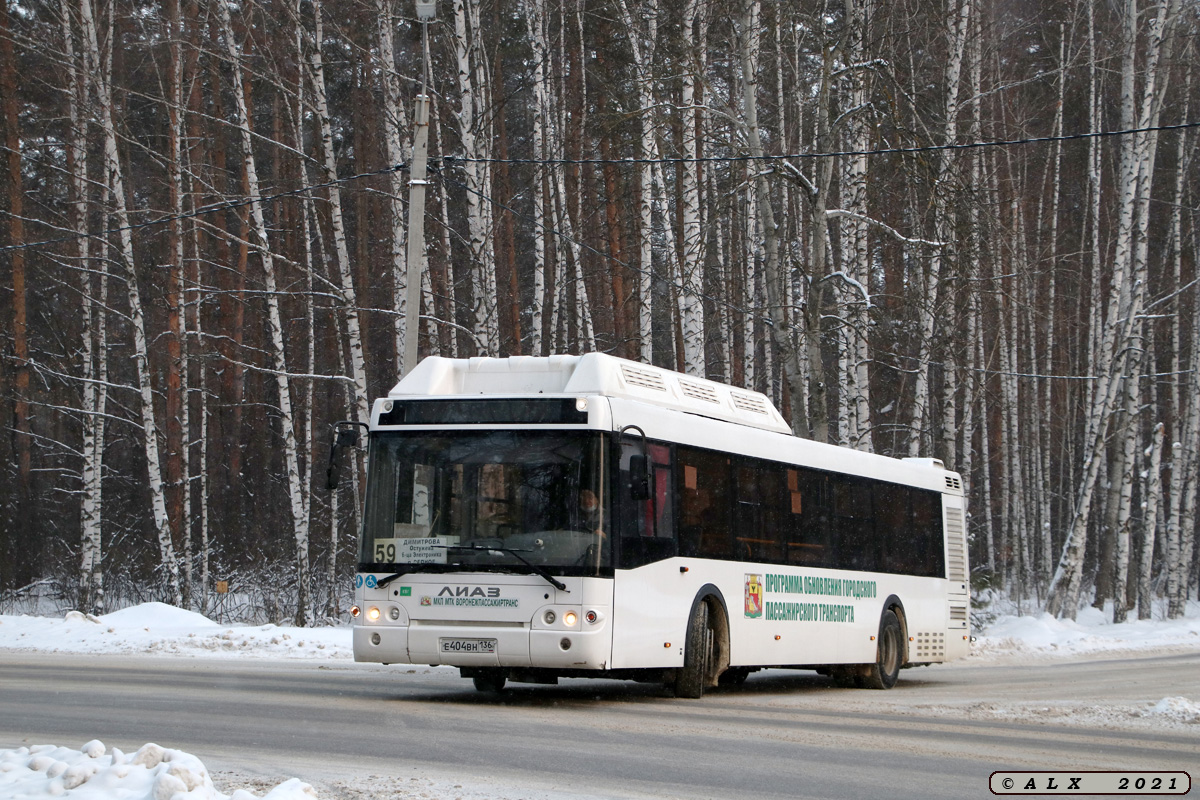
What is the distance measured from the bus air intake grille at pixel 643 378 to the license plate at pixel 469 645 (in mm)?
2799

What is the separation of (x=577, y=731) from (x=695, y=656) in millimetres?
2962

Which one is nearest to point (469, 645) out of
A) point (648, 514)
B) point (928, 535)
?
point (648, 514)

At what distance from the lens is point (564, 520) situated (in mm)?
11836

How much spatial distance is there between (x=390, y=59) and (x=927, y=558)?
42.2ft

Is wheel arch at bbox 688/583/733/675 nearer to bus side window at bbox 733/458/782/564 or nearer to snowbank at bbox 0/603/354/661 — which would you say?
bus side window at bbox 733/458/782/564

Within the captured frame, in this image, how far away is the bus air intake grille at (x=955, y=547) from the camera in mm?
18969

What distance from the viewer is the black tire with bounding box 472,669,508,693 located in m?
12.9

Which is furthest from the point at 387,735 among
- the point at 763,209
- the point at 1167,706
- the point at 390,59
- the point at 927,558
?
the point at 390,59

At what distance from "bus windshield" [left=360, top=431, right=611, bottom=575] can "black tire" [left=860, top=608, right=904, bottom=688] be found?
6.23 metres

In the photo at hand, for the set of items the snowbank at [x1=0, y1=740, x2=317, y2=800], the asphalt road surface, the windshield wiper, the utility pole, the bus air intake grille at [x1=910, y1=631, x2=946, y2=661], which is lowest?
the asphalt road surface

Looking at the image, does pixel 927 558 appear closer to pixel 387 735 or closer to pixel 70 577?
pixel 387 735

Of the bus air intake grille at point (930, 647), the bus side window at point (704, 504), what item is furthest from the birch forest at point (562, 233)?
the bus side window at point (704, 504)

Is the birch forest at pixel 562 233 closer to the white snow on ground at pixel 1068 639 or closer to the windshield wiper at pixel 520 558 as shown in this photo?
the white snow on ground at pixel 1068 639

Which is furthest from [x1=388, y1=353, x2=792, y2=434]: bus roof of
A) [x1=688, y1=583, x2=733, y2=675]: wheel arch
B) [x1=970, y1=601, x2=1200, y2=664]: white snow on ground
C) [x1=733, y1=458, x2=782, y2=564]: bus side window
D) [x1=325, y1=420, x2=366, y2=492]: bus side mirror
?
[x1=970, y1=601, x2=1200, y2=664]: white snow on ground
